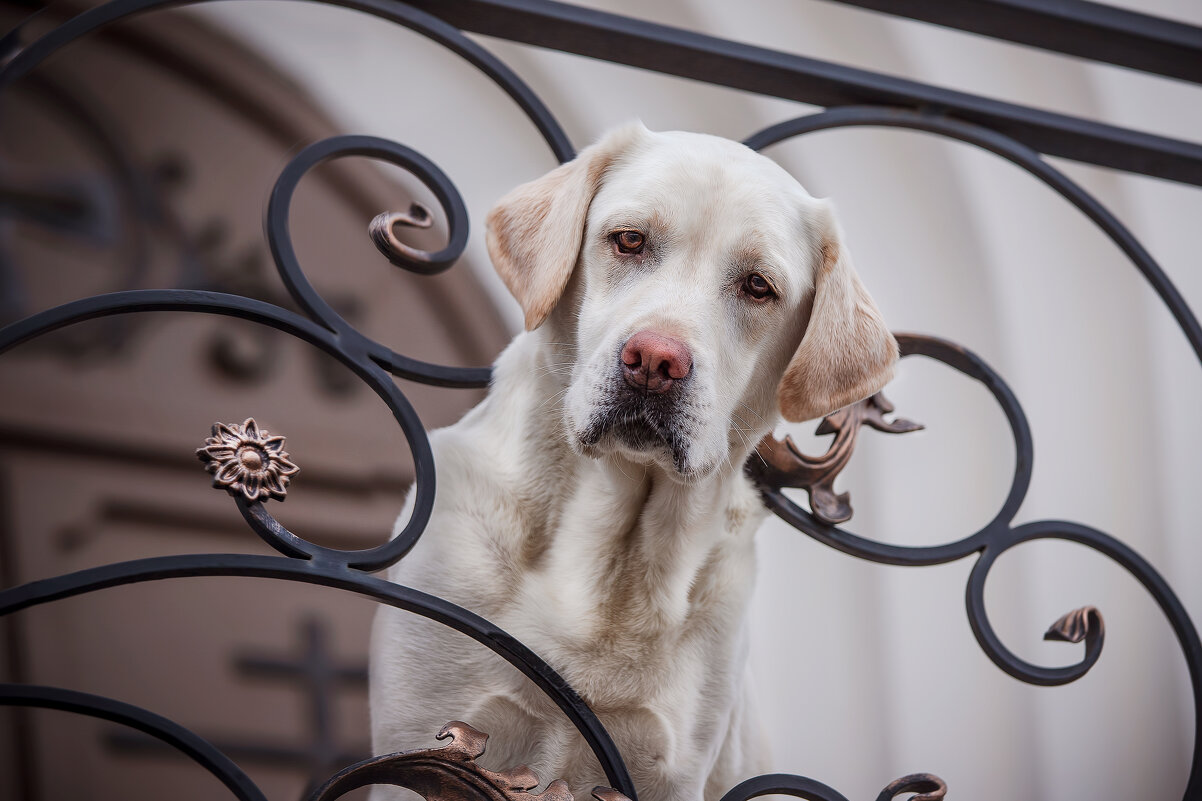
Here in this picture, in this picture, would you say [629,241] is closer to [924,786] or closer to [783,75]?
[783,75]

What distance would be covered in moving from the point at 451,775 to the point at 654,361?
1.01 ft

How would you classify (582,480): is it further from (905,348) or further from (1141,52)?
(1141,52)

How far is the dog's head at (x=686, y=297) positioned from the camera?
2.43ft

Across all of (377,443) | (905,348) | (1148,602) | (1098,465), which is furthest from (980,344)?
(905,348)

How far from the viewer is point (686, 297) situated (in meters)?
0.78

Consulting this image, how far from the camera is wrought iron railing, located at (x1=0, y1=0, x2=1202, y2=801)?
61cm

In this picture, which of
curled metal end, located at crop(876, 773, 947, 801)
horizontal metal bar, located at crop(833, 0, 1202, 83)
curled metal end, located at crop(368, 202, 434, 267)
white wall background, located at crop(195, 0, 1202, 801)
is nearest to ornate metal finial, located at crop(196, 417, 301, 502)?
curled metal end, located at crop(368, 202, 434, 267)

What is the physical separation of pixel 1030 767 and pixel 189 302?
2.14 metres

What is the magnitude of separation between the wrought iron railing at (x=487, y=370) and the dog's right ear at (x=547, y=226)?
0.03 meters

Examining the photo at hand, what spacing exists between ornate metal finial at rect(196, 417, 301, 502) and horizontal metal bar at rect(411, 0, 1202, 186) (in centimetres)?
39

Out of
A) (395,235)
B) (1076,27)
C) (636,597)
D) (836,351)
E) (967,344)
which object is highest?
(967,344)

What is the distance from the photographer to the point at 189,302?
0.64 meters

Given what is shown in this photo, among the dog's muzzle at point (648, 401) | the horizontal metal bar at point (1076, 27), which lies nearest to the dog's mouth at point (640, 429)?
the dog's muzzle at point (648, 401)

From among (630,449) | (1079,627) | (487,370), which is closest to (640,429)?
(630,449)
